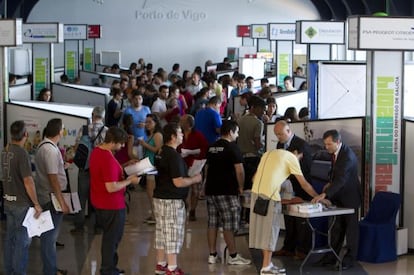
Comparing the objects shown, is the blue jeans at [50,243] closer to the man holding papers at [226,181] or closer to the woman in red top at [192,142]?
the man holding papers at [226,181]

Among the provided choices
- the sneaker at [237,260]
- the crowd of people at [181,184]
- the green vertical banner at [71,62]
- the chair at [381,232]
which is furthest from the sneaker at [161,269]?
the green vertical banner at [71,62]

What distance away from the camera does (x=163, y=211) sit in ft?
25.2

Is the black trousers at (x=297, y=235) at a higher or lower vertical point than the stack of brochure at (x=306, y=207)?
lower

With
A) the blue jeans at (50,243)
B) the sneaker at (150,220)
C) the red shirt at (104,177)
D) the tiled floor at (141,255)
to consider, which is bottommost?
the tiled floor at (141,255)

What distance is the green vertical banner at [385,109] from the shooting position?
888cm

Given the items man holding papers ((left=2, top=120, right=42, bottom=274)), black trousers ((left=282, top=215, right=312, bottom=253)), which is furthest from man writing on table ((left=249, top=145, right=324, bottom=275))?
man holding papers ((left=2, top=120, right=42, bottom=274))

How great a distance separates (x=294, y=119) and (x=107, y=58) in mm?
17034

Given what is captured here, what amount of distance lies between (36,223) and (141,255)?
193 cm

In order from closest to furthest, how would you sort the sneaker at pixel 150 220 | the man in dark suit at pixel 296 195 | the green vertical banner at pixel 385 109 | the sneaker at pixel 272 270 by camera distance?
1. the sneaker at pixel 272 270
2. the man in dark suit at pixel 296 195
3. the green vertical banner at pixel 385 109
4. the sneaker at pixel 150 220

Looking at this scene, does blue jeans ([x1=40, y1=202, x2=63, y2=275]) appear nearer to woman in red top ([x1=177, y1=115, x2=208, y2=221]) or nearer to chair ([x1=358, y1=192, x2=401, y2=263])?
woman in red top ([x1=177, y1=115, x2=208, y2=221])

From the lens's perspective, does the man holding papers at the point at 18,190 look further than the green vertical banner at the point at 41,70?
No

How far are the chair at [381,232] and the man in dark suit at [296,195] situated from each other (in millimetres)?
513

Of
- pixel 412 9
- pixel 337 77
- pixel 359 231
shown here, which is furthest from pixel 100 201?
pixel 412 9

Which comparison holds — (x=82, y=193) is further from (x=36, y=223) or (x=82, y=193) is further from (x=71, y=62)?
(x=71, y=62)
